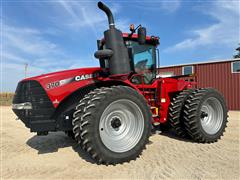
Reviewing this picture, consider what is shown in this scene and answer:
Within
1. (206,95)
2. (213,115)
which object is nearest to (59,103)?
(206,95)

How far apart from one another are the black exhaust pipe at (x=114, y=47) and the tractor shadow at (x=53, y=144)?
5.88 feet

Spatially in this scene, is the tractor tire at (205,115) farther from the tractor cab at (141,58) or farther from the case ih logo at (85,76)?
the case ih logo at (85,76)

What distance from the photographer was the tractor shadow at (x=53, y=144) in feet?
16.0

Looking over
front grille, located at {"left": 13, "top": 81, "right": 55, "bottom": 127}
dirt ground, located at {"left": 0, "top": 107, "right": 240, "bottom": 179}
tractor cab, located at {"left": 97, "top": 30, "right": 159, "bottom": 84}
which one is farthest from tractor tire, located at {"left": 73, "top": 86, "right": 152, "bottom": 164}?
tractor cab, located at {"left": 97, "top": 30, "right": 159, "bottom": 84}

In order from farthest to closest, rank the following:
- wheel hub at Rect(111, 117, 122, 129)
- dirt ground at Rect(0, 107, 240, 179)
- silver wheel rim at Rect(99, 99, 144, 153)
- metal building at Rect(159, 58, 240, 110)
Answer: metal building at Rect(159, 58, 240, 110), wheel hub at Rect(111, 117, 122, 129), silver wheel rim at Rect(99, 99, 144, 153), dirt ground at Rect(0, 107, 240, 179)

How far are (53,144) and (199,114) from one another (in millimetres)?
3529

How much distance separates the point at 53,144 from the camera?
5.59 metres

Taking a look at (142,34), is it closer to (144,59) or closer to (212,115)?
(144,59)

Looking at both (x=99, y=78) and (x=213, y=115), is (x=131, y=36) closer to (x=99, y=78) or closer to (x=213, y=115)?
(x=99, y=78)

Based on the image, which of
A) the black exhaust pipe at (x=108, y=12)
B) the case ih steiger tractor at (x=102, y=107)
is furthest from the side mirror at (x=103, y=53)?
the black exhaust pipe at (x=108, y=12)

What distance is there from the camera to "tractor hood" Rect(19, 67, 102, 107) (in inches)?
165

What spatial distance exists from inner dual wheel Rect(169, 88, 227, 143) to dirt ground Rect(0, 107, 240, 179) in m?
0.24

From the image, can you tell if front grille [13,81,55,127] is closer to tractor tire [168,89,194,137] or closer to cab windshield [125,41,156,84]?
cab windshield [125,41,156,84]

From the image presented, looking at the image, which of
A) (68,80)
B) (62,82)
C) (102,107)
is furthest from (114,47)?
(102,107)
